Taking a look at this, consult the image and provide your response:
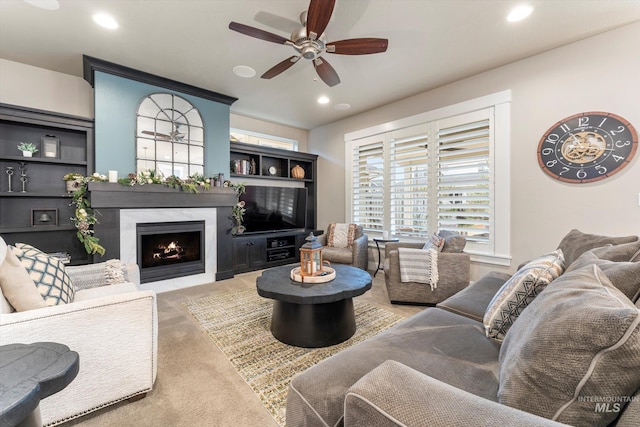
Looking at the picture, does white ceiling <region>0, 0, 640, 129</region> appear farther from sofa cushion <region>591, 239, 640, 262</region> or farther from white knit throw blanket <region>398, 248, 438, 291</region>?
white knit throw blanket <region>398, 248, 438, 291</region>

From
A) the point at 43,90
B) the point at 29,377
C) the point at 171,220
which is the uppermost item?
the point at 43,90

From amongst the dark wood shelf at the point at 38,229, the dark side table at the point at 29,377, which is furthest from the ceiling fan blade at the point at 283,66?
the dark wood shelf at the point at 38,229

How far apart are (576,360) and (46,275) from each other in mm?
2365

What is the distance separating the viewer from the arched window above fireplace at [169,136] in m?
3.58

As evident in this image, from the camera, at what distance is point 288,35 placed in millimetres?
2729

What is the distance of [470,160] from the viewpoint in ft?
11.6

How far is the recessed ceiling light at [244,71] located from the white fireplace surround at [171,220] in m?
1.93

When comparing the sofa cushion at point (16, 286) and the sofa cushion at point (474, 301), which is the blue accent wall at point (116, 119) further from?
the sofa cushion at point (474, 301)

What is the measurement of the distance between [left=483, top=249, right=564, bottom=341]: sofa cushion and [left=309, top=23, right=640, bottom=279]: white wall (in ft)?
6.65

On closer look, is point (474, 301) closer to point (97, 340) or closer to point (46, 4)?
point (97, 340)

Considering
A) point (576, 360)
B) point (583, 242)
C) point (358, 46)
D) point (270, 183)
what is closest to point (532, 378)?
point (576, 360)

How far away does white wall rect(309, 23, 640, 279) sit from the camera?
8.38ft

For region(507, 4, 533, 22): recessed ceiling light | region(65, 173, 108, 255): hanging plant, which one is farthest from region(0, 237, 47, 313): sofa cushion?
region(507, 4, 533, 22): recessed ceiling light

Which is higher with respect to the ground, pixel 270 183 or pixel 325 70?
pixel 325 70
